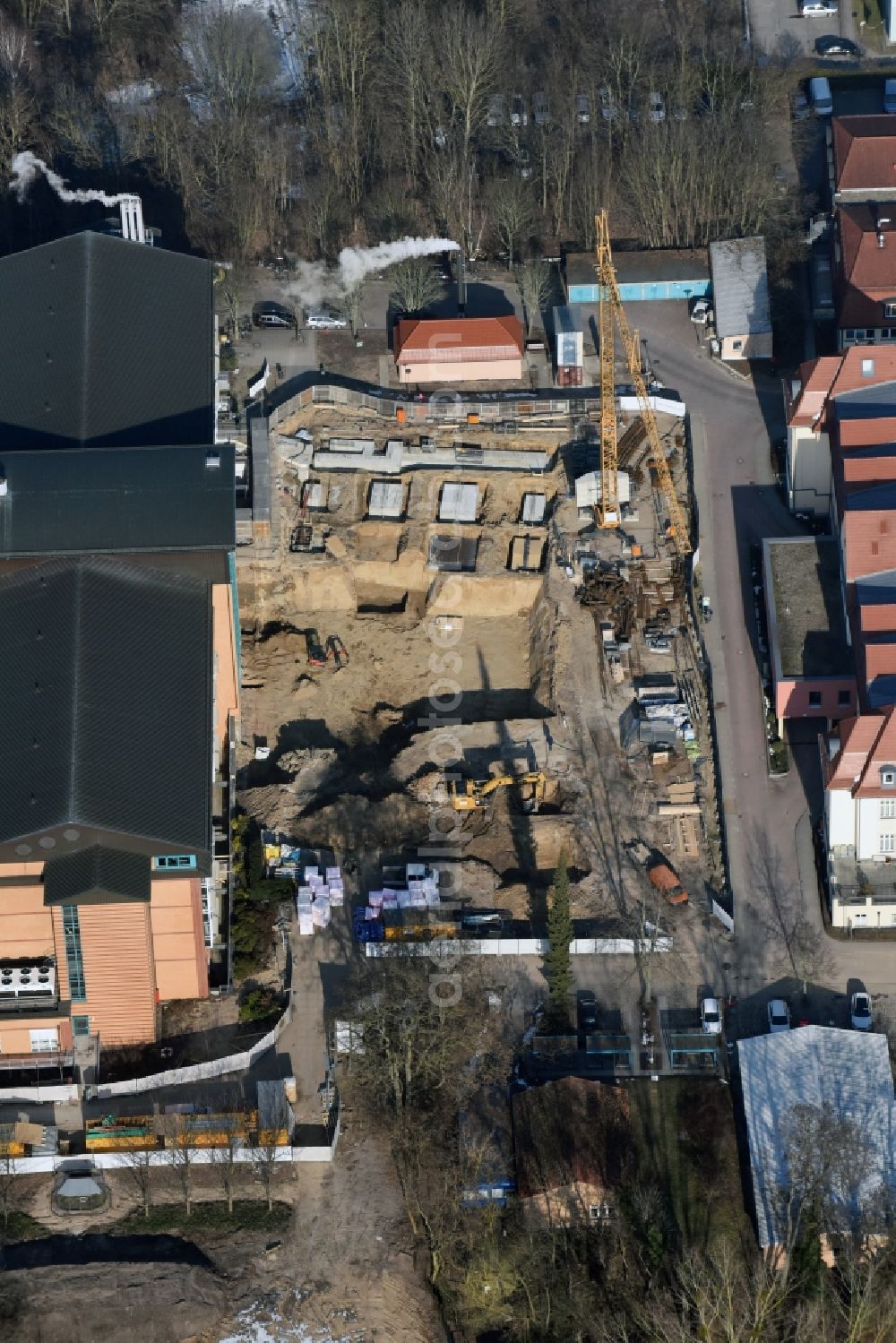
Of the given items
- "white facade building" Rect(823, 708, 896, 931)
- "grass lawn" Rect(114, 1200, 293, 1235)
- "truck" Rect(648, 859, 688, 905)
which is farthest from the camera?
"truck" Rect(648, 859, 688, 905)

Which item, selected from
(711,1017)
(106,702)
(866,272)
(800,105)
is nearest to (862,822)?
(711,1017)

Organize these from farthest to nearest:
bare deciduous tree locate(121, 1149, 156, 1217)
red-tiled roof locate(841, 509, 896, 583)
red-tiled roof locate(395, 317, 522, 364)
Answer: red-tiled roof locate(395, 317, 522, 364), red-tiled roof locate(841, 509, 896, 583), bare deciduous tree locate(121, 1149, 156, 1217)

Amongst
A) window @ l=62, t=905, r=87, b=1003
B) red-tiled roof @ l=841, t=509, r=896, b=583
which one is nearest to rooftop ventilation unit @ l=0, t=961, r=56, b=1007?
window @ l=62, t=905, r=87, b=1003

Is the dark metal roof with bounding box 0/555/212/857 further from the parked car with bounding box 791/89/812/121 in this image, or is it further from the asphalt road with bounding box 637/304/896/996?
the parked car with bounding box 791/89/812/121

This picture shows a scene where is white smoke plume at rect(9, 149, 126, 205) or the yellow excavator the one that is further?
white smoke plume at rect(9, 149, 126, 205)

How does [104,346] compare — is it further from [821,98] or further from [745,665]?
[821,98]

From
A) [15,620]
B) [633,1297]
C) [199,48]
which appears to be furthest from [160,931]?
[199,48]
